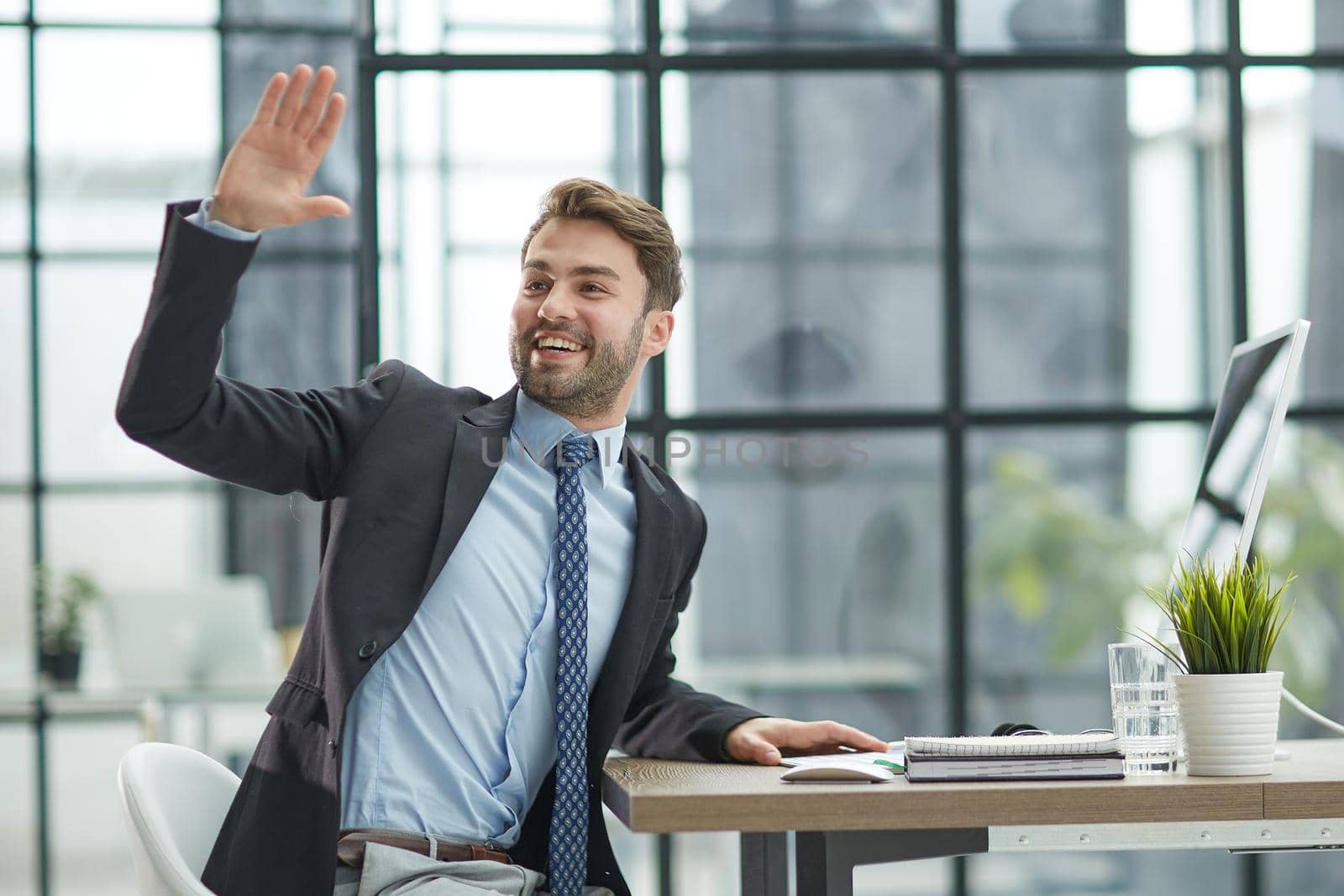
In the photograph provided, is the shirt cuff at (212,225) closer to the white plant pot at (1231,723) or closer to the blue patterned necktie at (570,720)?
the blue patterned necktie at (570,720)

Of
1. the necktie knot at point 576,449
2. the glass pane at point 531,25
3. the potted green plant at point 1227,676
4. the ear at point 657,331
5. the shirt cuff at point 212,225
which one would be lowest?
the potted green plant at point 1227,676

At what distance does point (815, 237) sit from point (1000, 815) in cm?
217

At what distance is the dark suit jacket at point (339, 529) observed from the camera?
71.6 inches

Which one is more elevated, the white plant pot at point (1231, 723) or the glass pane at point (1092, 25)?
the glass pane at point (1092, 25)

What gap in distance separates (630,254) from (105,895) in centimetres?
358

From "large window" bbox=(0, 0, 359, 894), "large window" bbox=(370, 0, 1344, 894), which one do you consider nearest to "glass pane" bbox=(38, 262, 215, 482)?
"large window" bbox=(0, 0, 359, 894)

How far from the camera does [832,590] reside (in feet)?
12.0

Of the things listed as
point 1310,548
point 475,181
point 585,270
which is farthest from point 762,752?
point 1310,548

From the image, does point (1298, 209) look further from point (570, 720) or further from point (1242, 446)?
point (570, 720)

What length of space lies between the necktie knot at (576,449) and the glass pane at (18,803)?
3381 mm

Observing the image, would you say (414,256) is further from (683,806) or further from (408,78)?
(683,806)

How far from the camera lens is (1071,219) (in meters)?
3.70

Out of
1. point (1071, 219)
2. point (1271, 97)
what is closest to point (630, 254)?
point (1071, 219)

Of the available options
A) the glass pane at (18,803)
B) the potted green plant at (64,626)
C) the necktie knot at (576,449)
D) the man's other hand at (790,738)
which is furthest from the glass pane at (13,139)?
the man's other hand at (790,738)
